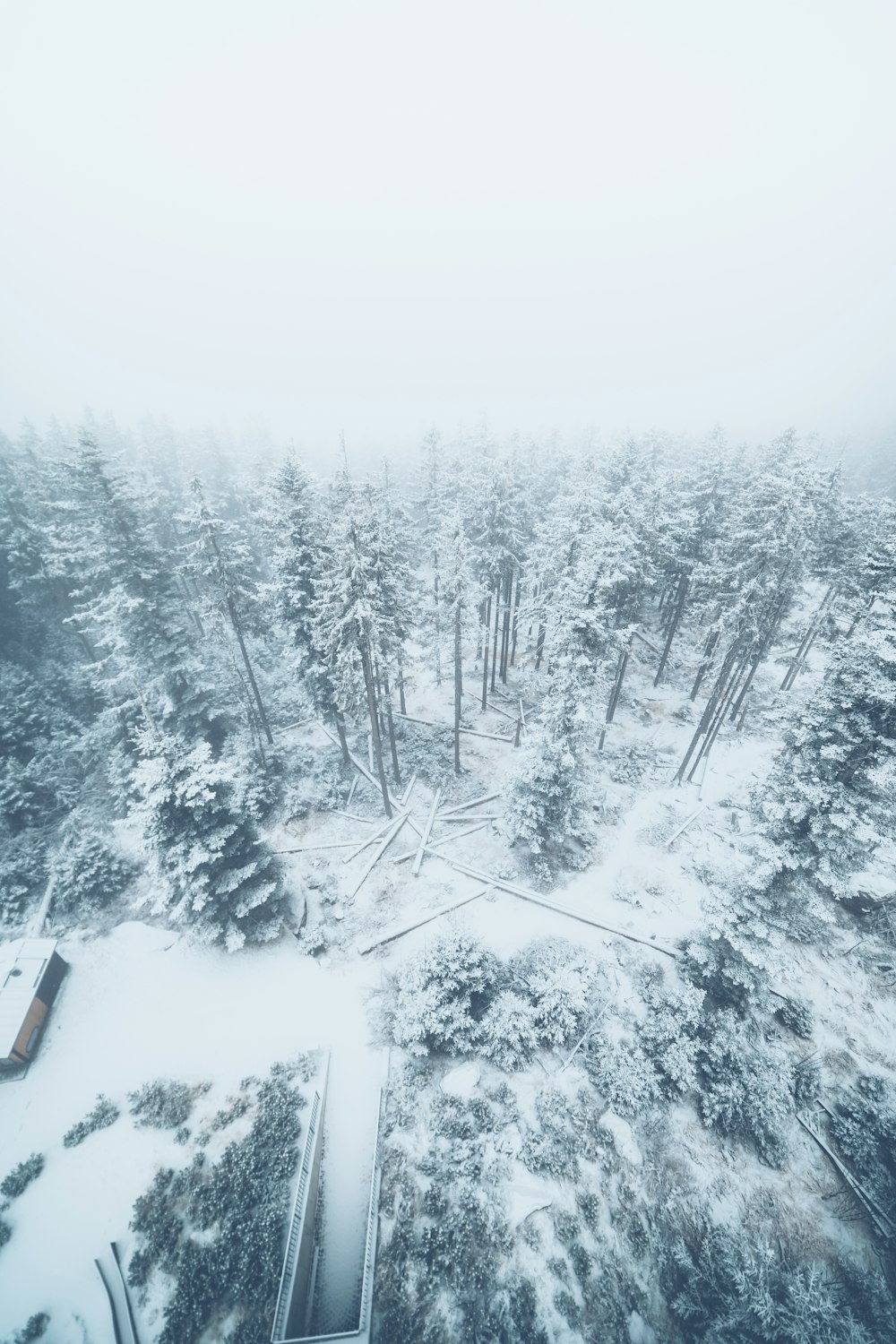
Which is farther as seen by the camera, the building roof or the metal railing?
the building roof

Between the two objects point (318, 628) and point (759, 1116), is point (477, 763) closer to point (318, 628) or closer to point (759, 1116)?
point (318, 628)

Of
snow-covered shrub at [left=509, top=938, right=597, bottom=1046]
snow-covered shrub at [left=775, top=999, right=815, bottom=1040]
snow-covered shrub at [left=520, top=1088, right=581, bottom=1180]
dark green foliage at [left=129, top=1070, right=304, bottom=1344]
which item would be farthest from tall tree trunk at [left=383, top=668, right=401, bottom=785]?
snow-covered shrub at [left=775, top=999, right=815, bottom=1040]

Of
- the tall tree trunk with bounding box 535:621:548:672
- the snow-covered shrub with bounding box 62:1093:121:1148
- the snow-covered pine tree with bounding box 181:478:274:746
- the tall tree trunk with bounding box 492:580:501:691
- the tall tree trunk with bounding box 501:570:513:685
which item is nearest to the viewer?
the snow-covered shrub with bounding box 62:1093:121:1148

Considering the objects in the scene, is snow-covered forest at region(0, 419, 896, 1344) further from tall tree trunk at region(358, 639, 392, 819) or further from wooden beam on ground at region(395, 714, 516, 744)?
wooden beam on ground at region(395, 714, 516, 744)

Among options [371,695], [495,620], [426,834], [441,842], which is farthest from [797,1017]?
[495,620]

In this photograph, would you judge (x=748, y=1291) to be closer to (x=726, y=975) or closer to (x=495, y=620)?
(x=726, y=975)

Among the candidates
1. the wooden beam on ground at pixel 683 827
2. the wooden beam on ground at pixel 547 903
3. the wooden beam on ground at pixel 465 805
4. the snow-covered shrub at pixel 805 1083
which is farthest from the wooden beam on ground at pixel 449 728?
the snow-covered shrub at pixel 805 1083

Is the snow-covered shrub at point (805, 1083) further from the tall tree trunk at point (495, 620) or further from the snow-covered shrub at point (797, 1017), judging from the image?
the tall tree trunk at point (495, 620)

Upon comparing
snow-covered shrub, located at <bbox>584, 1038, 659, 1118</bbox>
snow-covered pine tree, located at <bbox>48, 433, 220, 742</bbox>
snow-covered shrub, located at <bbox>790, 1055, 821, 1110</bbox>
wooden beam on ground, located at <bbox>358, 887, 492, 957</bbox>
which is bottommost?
wooden beam on ground, located at <bbox>358, 887, 492, 957</bbox>
